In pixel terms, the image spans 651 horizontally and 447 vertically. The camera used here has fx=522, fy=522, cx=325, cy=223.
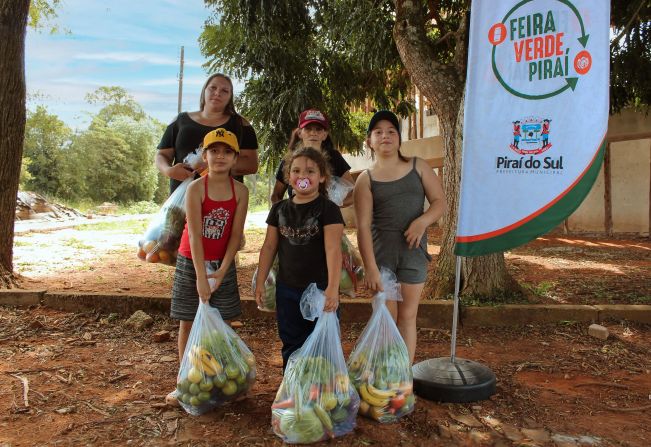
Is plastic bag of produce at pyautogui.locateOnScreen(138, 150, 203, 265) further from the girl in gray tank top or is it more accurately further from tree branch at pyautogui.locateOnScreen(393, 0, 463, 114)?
tree branch at pyautogui.locateOnScreen(393, 0, 463, 114)

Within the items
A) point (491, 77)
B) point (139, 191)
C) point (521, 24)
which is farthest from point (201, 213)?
point (139, 191)

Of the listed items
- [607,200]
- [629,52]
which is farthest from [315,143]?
[607,200]

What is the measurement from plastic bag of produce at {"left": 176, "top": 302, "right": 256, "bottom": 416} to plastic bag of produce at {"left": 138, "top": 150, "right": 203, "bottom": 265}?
69 cm

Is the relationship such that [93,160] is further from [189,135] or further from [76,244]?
[189,135]

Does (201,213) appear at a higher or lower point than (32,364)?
higher

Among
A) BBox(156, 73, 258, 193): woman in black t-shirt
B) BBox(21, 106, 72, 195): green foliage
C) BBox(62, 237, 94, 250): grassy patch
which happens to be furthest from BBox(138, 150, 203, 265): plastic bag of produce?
BBox(21, 106, 72, 195): green foliage

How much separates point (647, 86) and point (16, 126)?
7.36m

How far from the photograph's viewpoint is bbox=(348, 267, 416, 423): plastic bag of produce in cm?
268

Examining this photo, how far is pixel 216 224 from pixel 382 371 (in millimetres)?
1182

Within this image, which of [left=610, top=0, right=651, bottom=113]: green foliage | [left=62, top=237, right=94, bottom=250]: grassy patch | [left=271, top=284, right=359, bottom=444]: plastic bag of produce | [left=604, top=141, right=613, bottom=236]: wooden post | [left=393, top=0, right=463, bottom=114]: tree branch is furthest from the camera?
[left=604, top=141, right=613, bottom=236]: wooden post

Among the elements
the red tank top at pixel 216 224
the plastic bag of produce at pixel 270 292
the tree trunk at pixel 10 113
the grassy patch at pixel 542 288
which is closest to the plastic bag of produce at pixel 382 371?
the plastic bag of produce at pixel 270 292

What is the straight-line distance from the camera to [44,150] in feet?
98.6

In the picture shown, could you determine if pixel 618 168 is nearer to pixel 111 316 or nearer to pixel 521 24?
pixel 521 24

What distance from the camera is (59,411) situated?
2.81 metres
